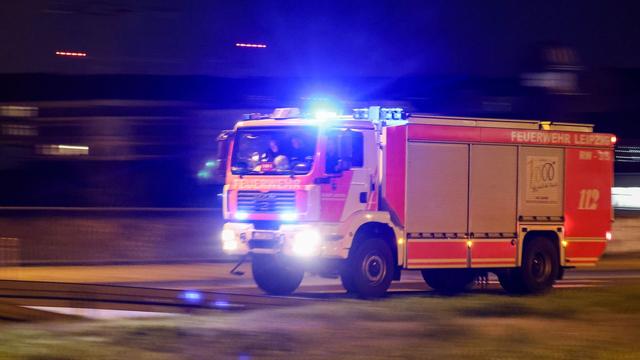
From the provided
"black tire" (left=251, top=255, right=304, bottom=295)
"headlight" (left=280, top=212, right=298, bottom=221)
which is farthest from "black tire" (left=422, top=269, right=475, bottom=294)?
"headlight" (left=280, top=212, right=298, bottom=221)

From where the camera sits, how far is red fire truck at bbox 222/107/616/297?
16266 millimetres

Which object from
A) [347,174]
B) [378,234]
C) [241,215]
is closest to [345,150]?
[347,174]

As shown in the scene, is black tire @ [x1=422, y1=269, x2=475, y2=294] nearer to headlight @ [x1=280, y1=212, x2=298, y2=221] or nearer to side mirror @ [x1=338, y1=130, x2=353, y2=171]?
side mirror @ [x1=338, y1=130, x2=353, y2=171]

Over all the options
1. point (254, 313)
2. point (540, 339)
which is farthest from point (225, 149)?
point (540, 339)

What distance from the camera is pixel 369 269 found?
16656 millimetres

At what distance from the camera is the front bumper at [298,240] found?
53.0 feet

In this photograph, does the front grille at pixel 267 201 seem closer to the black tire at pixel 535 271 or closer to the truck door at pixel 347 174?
the truck door at pixel 347 174

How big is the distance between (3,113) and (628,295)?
35.3m

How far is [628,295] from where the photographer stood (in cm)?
1399

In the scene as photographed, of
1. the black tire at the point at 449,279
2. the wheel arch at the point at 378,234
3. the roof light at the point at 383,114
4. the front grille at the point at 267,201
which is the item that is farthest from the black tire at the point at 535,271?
the front grille at the point at 267,201

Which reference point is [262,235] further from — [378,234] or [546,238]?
[546,238]

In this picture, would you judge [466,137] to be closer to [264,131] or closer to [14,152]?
[264,131]

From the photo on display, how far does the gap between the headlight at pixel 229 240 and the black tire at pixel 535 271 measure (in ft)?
17.3

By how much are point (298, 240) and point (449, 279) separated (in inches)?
151
